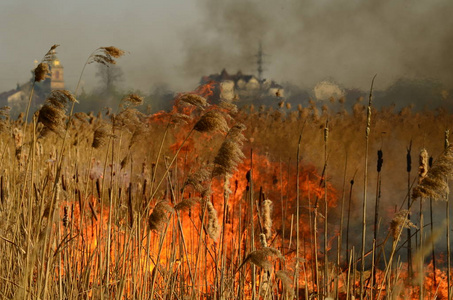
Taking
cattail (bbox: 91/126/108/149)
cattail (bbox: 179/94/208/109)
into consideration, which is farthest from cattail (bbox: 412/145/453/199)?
cattail (bbox: 91/126/108/149)

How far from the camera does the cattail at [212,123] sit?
1.79 metres

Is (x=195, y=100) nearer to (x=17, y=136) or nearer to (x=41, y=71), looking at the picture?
(x=41, y=71)

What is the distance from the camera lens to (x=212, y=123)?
1.81 m

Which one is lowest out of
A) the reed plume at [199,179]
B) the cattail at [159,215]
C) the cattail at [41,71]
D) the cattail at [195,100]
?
the cattail at [159,215]

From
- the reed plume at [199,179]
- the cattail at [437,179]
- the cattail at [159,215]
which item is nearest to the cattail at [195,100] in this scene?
the reed plume at [199,179]

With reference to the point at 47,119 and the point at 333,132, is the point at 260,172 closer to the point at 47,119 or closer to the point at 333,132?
the point at 333,132

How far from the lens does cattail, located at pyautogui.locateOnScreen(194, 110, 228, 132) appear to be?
1785 mm

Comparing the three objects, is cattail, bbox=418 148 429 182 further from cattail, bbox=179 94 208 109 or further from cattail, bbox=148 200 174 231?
cattail, bbox=148 200 174 231

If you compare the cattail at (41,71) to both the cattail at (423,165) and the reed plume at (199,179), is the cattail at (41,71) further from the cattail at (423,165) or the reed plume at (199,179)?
the cattail at (423,165)

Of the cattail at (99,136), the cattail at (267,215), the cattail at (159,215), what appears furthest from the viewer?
the cattail at (99,136)

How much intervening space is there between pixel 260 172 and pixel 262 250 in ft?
21.2

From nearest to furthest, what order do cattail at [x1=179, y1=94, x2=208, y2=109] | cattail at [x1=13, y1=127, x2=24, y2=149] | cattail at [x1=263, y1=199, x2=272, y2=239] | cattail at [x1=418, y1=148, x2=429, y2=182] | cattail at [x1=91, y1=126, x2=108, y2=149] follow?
1. cattail at [x1=179, y1=94, x2=208, y2=109]
2. cattail at [x1=263, y1=199, x2=272, y2=239]
3. cattail at [x1=91, y1=126, x2=108, y2=149]
4. cattail at [x1=418, y1=148, x2=429, y2=182]
5. cattail at [x1=13, y1=127, x2=24, y2=149]

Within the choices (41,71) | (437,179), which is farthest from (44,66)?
(437,179)

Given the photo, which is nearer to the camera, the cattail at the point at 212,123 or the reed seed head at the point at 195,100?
the cattail at the point at 212,123
